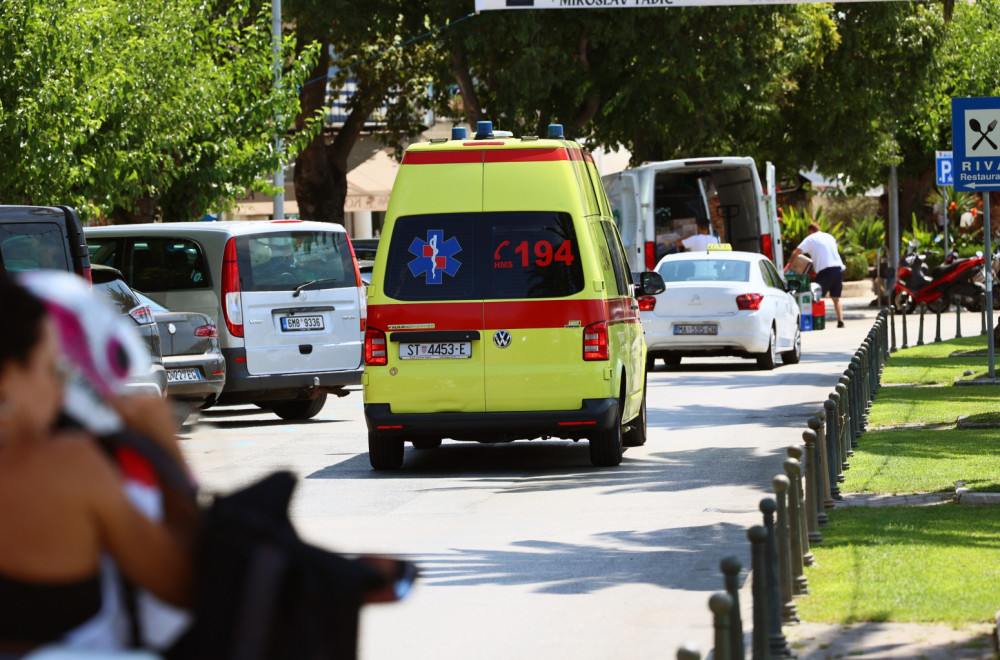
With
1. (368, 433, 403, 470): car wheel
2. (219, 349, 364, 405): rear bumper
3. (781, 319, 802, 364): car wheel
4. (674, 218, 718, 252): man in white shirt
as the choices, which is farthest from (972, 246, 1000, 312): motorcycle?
(368, 433, 403, 470): car wheel

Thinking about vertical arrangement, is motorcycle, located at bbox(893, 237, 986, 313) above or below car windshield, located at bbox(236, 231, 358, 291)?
below

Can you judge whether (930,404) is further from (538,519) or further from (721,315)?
(538,519)

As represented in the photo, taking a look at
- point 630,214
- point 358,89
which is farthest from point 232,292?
point 358,89

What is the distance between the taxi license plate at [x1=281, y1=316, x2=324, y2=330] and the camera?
15.3 m

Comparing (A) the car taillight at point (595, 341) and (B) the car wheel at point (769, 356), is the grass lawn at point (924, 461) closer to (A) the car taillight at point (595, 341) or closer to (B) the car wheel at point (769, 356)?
(A) the car taillight at point (595, 341)

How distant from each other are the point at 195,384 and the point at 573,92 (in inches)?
836

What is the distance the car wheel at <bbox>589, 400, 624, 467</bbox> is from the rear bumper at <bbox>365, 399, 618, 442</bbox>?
0.09 metres

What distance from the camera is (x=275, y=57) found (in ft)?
88.8

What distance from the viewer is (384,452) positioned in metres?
12.1

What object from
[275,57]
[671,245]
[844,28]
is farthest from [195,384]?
[844,28]

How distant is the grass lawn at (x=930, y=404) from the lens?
14.6 metres

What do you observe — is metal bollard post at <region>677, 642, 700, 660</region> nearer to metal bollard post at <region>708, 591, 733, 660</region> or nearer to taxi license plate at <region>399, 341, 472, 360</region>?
metal bollard post at <region>708, 591, 733, 660</region>

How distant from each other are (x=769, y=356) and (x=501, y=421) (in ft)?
34.5

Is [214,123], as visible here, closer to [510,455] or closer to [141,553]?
[510,455]
